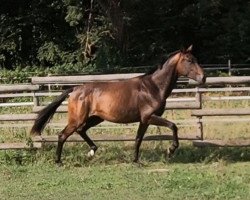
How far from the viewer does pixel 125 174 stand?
920 cm

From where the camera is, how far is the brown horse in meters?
10.1

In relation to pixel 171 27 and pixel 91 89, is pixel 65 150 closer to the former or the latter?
pixel 91 89

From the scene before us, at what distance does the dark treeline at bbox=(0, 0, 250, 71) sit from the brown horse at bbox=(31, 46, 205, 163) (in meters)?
19.1

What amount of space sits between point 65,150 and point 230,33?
2078 cm

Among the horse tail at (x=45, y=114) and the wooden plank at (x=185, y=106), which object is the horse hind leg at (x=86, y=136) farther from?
the wooden plank at (x=185, y=106)

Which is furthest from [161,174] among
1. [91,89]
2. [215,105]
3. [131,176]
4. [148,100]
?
[215,105]

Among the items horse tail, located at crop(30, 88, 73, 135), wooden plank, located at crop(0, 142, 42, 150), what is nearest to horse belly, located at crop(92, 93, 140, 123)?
horse tail, located at crop(30, 88, 73, 135)

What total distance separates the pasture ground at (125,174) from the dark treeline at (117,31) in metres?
18.7

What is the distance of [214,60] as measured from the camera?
31.6 meters

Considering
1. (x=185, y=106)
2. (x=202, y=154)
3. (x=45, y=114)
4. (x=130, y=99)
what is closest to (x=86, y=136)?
(x=45, y=114)

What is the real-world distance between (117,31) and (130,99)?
20655mm

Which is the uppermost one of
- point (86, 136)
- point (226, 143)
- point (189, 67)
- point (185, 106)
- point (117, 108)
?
point (189, 67)

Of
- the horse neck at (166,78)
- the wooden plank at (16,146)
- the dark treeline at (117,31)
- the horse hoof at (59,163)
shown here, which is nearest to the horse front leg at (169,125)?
the horse neck at (166,78)

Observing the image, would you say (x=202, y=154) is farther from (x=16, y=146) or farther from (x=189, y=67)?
(x=16, y=146)
